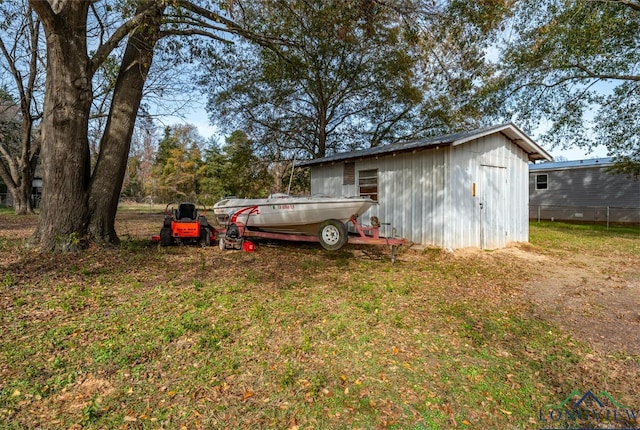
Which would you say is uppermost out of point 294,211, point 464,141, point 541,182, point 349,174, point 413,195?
point 464,141

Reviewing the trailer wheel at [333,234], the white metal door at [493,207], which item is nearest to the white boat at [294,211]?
the trailer wheel at [333,234]

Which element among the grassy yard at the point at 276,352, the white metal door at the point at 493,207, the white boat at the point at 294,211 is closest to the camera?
the grassy yard at the point at 276,352

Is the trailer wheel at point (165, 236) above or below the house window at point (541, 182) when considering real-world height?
below

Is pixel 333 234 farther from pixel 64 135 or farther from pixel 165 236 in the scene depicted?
pixel 64 135

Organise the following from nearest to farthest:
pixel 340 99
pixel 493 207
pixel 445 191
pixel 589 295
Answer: pixel 589 295 < pixel 445 191 < pixel 493 207 < pixel 340 99

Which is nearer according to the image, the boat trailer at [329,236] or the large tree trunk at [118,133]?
the large tree trunk at [118,133]

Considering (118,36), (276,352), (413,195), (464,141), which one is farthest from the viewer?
(413,195)

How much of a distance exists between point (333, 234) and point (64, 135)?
208 inches

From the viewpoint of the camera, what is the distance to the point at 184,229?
7.99m

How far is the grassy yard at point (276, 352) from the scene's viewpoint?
240 centimetres

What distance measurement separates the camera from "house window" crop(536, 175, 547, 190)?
21.2 m

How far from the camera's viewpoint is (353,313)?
4254mm

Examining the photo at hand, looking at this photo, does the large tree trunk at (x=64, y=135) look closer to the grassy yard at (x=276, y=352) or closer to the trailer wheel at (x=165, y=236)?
the grassy yard at (x=276, y=352)

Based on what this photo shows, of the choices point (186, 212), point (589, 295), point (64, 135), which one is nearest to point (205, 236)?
point (186, 212)
